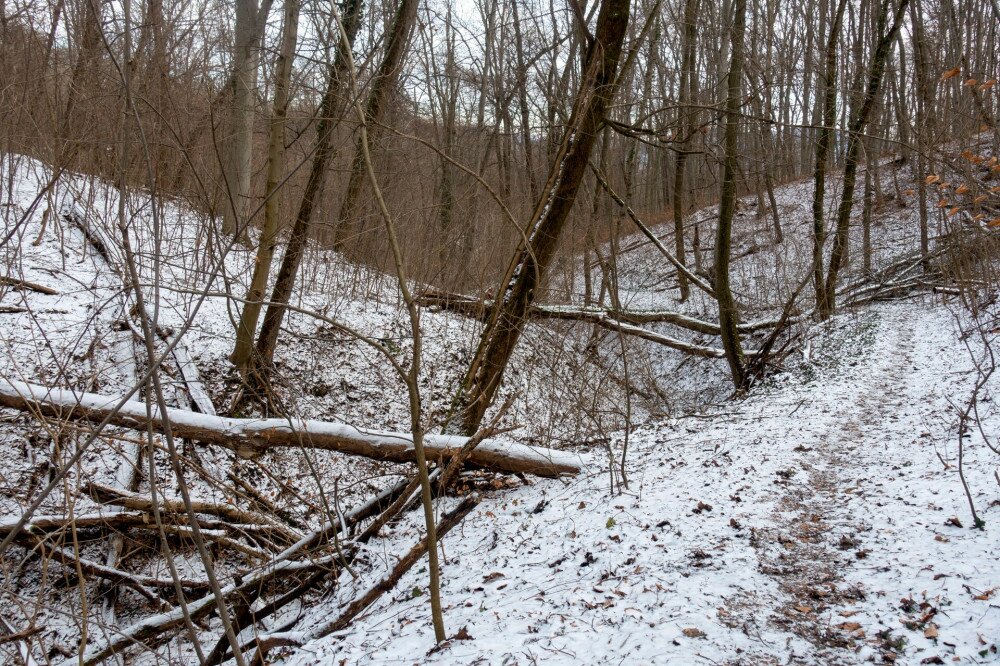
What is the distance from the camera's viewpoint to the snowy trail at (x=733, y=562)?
2.65 m

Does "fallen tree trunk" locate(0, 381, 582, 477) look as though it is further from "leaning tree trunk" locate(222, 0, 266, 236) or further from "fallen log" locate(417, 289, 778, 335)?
"fallen log" locate(417, 289, 778, 335)

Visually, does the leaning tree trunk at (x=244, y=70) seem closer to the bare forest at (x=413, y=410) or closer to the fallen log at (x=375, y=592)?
the bare forest at (x=413, y=410)

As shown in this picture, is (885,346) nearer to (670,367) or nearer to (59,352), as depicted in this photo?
(670,367)

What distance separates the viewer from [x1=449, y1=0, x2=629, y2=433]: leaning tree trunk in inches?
205

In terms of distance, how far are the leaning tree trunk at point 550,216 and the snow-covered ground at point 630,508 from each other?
2.73ft

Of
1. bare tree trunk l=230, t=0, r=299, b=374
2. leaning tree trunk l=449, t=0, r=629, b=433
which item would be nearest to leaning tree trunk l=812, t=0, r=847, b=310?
leaning tree trunk l=449, t=0, r=629, b=433

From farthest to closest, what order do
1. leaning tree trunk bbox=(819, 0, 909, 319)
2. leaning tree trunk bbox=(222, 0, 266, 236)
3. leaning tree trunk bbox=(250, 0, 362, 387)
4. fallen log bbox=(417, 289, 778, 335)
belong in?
leaning tree trunk bbox=(819, 0, 909, 319), fallen log bbox=(417, 289, 778, 335), leaning tree trunk bbox=(250, 0, 362, 387), leaning tree trunk bbox=(222, 0, 266, 236)

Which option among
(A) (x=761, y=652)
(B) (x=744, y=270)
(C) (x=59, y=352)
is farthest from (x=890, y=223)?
(C) (x=59, y=352)

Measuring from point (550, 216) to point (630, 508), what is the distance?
2795 mm

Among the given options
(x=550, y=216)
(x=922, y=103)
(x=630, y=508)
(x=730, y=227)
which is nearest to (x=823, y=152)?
(x=730, y=227)

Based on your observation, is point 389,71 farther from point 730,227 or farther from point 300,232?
point 730,227

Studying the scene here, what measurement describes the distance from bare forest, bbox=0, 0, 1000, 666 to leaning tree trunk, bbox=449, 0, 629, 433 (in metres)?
0.03

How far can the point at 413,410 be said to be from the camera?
2.42 metres

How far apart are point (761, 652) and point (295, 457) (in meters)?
5.06
